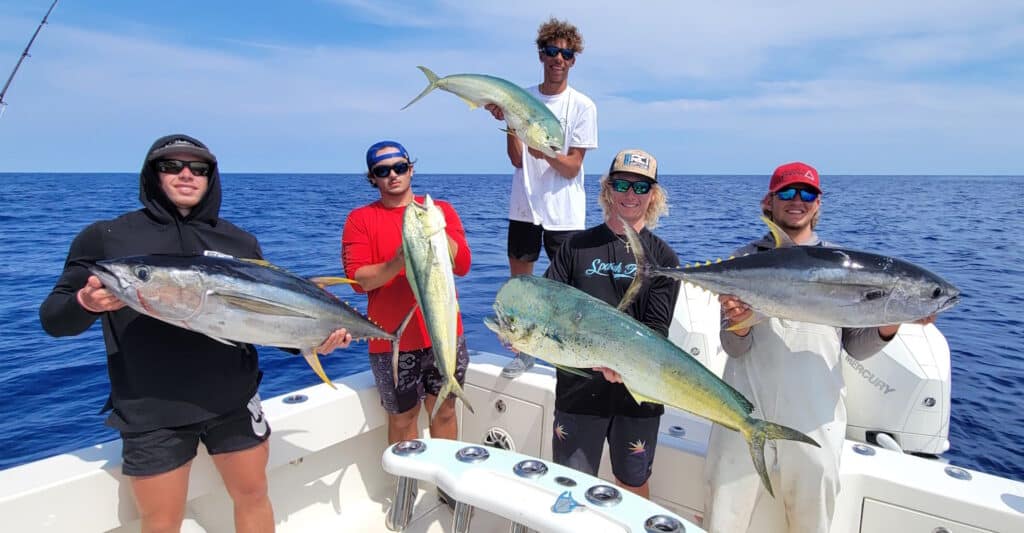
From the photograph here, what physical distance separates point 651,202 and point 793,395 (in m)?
1.02

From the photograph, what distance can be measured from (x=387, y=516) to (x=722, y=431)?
1937 millimetres

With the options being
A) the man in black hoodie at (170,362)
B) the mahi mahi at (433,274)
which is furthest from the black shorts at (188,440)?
the mahi mahi at (433,274)

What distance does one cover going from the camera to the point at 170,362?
2.18 meters

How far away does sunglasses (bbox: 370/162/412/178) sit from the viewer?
2.87 metres

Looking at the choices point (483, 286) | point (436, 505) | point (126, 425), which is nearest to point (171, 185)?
point (126, 425)

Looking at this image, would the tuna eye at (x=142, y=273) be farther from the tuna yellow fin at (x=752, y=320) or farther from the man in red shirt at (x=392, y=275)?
the tuna yellow fin at (x=752, y=320)

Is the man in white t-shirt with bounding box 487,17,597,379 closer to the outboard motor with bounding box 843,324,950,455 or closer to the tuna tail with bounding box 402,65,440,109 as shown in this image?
the tuna tail with bounding box 402,65,440,109

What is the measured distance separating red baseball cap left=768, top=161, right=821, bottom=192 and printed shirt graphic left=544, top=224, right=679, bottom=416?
54 centimetres

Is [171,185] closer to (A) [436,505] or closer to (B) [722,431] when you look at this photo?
(A) [436,505]

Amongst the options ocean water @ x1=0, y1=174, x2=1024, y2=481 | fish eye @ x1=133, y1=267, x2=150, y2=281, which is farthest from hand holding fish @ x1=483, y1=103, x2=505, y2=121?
ocean water @ x1=0, y1=174, x2=1024, y2=481

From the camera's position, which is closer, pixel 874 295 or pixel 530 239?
pixel 874 295

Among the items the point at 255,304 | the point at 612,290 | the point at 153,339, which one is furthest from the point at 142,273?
the point at 612,290

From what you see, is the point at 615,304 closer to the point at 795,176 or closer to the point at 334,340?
the point at 795,176

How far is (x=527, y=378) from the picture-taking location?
3.53 meters
